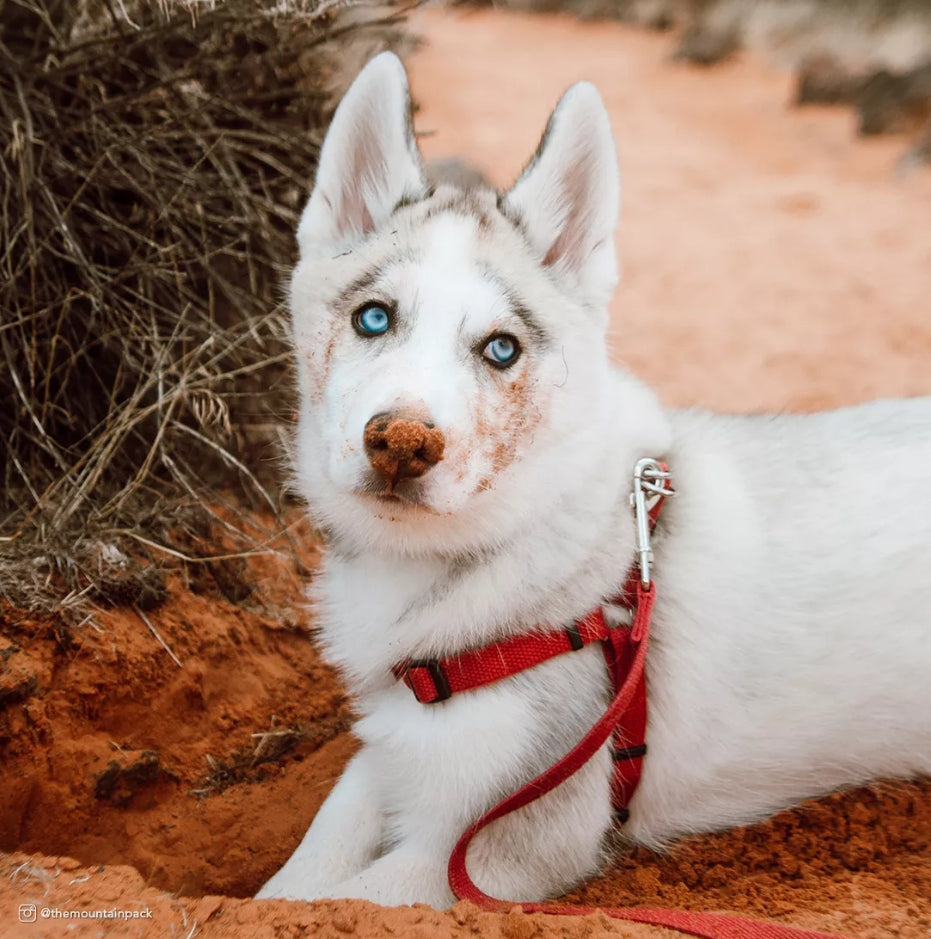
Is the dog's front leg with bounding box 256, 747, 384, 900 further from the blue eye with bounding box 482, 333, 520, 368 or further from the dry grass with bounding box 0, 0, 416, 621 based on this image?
the blue eye with bounding box 482, 333, 520, 368

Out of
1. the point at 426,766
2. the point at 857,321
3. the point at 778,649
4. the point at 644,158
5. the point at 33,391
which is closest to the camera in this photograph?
the point at 426,766

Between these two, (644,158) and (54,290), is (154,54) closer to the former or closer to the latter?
(54,290)

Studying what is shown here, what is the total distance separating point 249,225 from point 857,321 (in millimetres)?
3784

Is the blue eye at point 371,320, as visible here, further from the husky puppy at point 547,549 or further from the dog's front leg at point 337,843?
the dog's front leg at point 337,843

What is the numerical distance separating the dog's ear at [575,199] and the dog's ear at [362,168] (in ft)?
0.94

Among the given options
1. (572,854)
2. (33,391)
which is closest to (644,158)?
(33,391)

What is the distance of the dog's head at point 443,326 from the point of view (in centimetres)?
181

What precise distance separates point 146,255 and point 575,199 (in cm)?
169

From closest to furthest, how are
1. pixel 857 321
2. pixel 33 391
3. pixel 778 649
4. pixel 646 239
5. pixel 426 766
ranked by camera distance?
1. pixel 426 766
2. pixel 778 649
3. pixel 33 391
4. pixel 857 321
5. pixel 646 239

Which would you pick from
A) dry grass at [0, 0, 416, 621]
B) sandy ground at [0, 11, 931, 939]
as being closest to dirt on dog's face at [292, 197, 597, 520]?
sandy ground at [0, 11, 931, 939]

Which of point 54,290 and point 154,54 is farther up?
point 154,54

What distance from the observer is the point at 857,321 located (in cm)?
547

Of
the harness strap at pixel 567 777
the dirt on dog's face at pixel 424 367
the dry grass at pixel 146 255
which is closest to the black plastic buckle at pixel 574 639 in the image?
the harness strap at pixel 567 777

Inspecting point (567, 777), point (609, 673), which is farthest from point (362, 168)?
point (567, 777)
